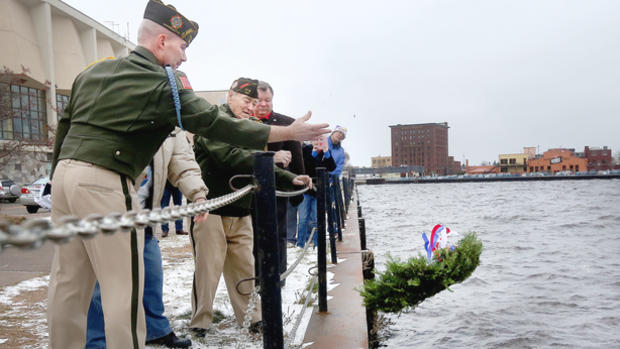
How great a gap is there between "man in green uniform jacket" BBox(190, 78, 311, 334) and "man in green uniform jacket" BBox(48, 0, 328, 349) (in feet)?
3.94

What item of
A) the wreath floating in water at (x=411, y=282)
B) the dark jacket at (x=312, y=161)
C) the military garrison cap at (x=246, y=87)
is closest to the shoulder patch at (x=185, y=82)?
the military garrison cap at (x=246, y=87)

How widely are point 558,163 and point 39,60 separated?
135860 millimetres

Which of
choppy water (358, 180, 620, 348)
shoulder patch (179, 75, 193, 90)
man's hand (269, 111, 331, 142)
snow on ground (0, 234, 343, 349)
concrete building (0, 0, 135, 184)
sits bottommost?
choppy water (358, 180, 620, 348)

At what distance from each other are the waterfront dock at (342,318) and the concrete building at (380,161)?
153665 mm

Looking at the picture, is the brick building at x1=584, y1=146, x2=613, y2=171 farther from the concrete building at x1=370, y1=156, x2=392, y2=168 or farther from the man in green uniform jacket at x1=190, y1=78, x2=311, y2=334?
the man in green uniform jacket at x1=190, y1=78, x2=311, y2=334

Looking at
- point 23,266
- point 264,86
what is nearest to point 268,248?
point 264,86

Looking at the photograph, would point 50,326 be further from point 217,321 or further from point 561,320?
point 561,320

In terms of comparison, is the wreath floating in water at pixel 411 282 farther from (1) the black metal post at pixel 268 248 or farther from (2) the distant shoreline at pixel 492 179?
(2) the distant shoreline at pixel 492 179


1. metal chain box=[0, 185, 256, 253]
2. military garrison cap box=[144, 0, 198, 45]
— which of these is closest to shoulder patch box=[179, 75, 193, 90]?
military garrison cap box=[144, 0, 198, 45]

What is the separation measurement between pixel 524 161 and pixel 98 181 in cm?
15227

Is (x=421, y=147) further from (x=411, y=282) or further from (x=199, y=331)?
(x=199, y=331)

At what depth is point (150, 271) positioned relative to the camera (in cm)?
309

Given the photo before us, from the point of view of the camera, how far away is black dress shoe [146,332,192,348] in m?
3.00

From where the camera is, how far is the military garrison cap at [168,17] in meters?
2.13
